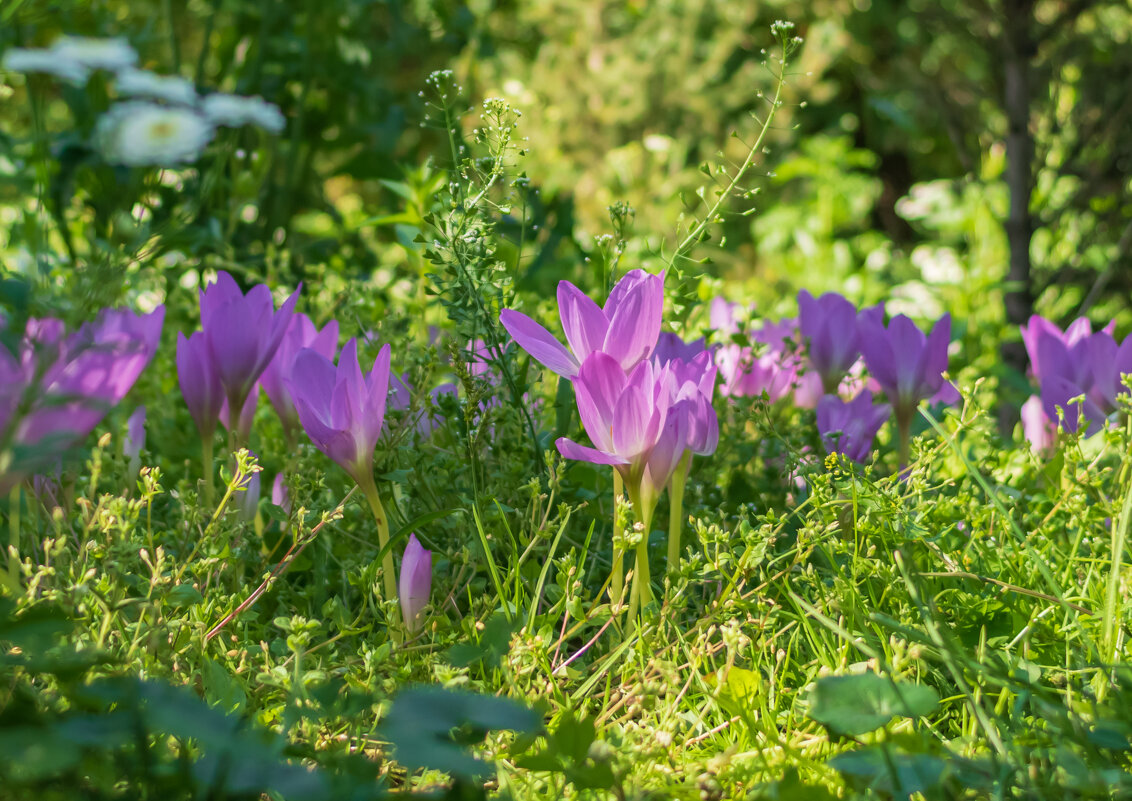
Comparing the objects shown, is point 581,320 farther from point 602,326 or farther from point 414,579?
point 414,579

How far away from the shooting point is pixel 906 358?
4.18 ft

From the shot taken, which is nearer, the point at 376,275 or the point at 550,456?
the point at 550,456

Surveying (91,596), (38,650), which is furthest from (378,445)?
(38,650)

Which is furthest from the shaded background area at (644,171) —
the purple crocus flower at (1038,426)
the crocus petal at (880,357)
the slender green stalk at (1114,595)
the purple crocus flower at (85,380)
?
the slender green stalk at (1114,595)

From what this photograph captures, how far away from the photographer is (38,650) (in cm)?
57

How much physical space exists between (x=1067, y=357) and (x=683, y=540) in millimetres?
637

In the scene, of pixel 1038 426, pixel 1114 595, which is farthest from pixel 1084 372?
pixel 1114 595

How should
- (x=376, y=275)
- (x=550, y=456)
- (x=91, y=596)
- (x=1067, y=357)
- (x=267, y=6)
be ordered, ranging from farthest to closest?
(x=376, y=275), (x=267, y=6), (x=1067, y=357), (x=550, y=456), (x=91, y=596)

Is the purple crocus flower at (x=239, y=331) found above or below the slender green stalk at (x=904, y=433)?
above

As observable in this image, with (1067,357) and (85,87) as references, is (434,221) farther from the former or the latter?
(85,87)

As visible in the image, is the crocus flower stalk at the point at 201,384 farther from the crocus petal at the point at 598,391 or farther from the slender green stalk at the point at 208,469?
the crocus petal at the point at 598,391

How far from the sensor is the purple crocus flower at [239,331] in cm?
101

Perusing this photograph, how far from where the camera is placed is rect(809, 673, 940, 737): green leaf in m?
0.70

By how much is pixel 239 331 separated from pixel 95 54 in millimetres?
1432
